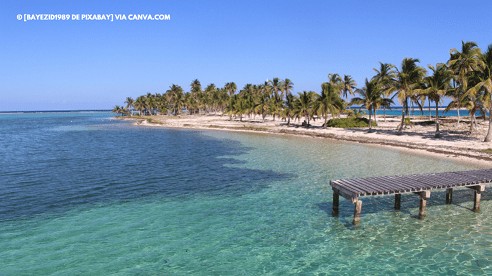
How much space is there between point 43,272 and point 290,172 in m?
21.4

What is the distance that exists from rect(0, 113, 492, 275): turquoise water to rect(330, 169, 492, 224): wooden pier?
2.94 ft

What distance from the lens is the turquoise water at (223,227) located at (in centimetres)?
1326

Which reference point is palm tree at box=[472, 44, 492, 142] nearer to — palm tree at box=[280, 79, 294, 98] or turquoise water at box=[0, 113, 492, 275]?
turquoise water at box=[0, 113, 492, 275]

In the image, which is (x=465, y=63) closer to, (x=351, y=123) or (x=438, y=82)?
(x=438, y=82)

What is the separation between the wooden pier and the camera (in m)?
17.2

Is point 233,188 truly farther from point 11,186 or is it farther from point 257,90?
point 257,90

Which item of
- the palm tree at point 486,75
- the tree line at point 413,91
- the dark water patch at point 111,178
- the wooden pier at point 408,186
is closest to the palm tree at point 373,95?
the tree line at point 413,91

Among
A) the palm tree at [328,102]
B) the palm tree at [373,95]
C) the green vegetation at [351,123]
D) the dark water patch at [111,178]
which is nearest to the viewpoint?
the dark water patch at [111,178]

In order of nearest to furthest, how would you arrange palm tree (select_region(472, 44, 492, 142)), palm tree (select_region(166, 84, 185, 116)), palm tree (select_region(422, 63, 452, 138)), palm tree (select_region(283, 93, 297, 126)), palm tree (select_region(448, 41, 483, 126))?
palm tree (select_region(472, 44, 492, 142)) → palm tree (select_region(448, 41, 483, 126)) → palm tree (select_region(422, 63, 452, 138)) → palm tree (select_region(283, 93, 297, 126)) → palm tree (select_region(166, 84, 185, 116))

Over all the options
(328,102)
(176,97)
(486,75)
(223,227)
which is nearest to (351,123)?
(328,102)

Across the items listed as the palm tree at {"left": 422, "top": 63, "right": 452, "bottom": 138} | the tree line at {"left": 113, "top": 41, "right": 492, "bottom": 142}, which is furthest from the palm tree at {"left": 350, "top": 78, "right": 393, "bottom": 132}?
the palm tree at {"left": 422, "top": 63, "right": 452, "bottom": 138}

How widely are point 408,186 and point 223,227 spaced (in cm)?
982

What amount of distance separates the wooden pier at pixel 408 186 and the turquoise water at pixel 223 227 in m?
0.90

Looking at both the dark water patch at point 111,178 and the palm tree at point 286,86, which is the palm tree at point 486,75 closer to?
the dark water patch at point 111,178
